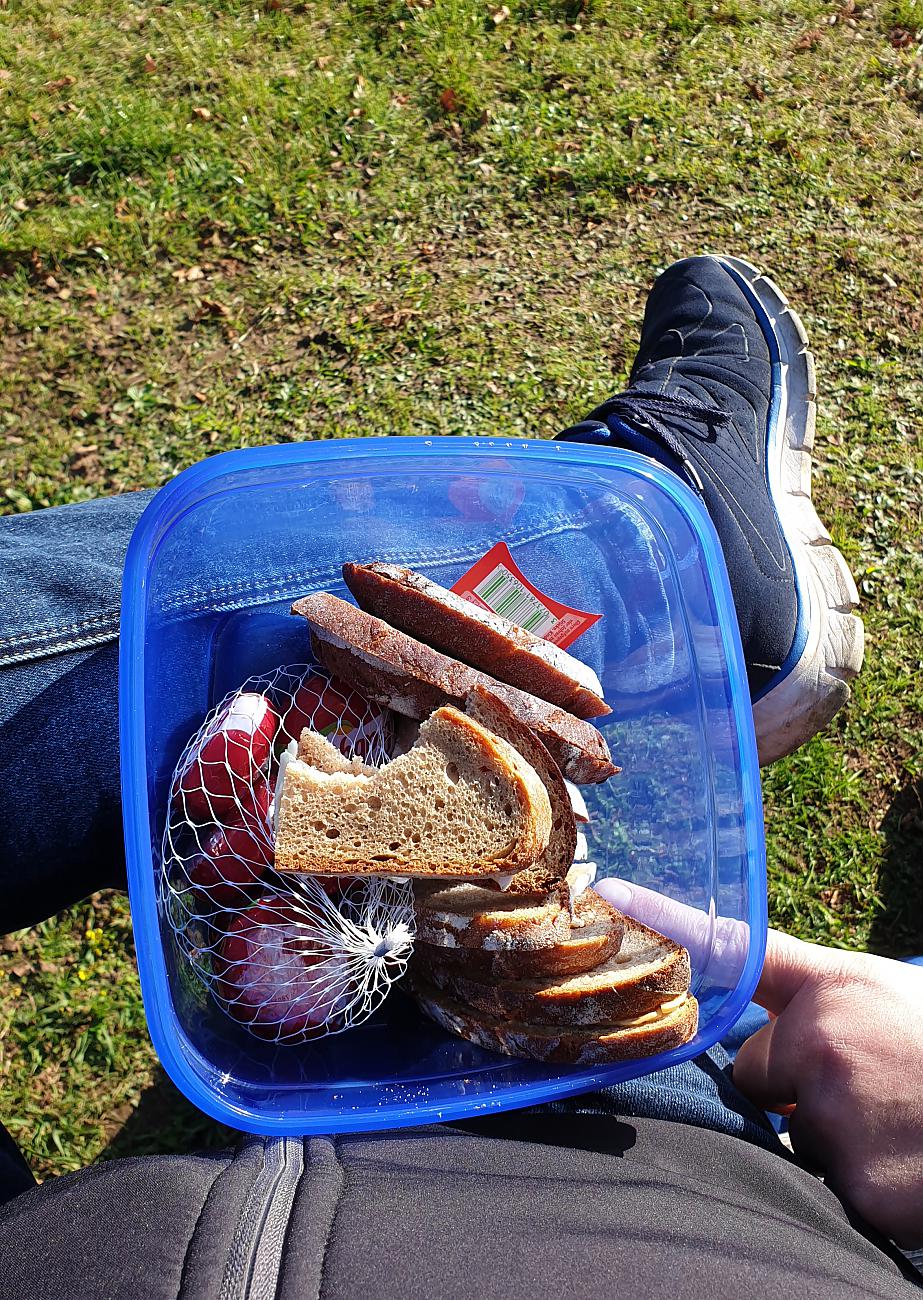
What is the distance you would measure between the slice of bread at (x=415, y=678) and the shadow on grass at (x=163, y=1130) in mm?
1250

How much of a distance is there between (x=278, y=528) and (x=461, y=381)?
135 centimetres

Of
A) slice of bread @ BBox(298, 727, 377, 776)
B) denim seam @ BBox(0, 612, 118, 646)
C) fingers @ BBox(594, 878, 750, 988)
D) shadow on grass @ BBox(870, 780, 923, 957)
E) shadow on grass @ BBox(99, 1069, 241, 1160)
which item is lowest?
shadow on grass @ BBox(99, 1069, 241, 1160)

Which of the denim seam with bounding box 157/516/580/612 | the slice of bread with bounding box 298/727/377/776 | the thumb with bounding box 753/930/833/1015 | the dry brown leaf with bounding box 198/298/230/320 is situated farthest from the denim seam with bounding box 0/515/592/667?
the dry brown leaf with bounding box 198/298/230/320

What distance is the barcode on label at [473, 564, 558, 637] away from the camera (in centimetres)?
152

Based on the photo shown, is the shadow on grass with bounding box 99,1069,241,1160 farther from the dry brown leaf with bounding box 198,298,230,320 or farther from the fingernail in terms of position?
the dry brown leaf with bounding box 198,298,230,320

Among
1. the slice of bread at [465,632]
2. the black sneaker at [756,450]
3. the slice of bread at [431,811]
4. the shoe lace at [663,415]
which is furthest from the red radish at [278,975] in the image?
the shoe lace at [663,415]

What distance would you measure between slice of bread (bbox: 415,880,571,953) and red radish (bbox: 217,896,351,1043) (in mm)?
136

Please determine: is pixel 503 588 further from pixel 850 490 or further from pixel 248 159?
pixel 248 159

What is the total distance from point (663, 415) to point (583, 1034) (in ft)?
4.45

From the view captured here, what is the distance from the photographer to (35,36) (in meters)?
3.01

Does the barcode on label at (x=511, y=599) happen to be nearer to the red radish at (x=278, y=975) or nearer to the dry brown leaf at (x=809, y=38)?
the red radish at (x=278, y=975)

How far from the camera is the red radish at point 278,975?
121 cm

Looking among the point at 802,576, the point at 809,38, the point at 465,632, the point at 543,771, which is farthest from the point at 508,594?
the point at 809,38

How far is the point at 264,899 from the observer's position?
124 cm
